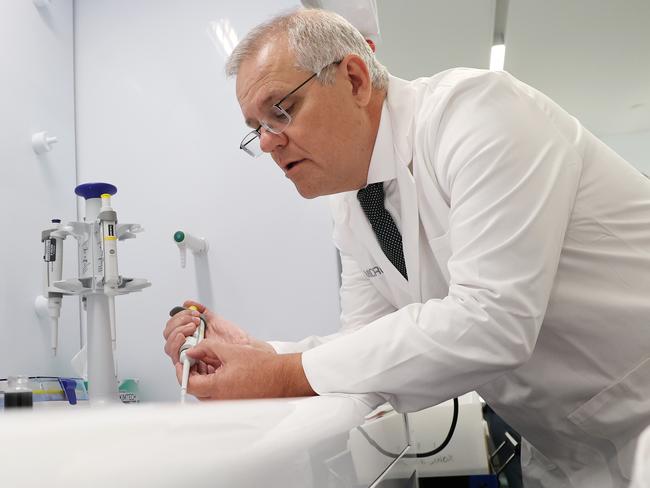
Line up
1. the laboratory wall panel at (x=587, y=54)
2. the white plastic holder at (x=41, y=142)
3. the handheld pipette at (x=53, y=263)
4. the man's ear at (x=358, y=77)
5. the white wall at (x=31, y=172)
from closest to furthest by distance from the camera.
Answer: the man's ear at (x=358, y=77) < the handheld pipette at (x=53, y=263) < the white wall at (x=31, y=172) < the white plastic holder at (x=41, y=142) < the laboratory wall panel at (x=587, y=54)

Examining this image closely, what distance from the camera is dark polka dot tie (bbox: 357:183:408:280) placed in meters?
1.11

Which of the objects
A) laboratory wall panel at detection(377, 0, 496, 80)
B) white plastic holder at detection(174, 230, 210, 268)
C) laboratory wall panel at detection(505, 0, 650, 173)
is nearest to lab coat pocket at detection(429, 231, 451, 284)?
white plastic holder at detection(174, 230, 210, 268)

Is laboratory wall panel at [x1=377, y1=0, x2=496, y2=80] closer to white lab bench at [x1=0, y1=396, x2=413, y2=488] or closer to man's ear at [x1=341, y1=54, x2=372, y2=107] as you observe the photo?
man's ear at [x1=341, y1=54, x2=372, y2=107]

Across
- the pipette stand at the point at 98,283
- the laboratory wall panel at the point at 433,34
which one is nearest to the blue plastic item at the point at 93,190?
the pipette stand at the point at 98,283

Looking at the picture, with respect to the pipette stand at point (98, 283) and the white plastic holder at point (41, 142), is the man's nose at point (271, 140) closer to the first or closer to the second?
the pipette stand at point (98, 283)

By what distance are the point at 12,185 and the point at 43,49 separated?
555 mm

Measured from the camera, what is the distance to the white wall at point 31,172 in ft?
5.71

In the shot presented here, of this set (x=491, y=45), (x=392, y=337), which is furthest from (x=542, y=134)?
(x=491, y=45)

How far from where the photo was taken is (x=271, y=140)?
1.07 metres

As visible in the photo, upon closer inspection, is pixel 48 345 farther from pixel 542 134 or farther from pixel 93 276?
pixel 542 134

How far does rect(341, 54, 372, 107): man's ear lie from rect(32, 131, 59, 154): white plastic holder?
1248mm

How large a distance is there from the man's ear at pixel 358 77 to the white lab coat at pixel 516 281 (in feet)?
0.17

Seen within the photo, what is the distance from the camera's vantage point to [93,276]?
1.05 meters

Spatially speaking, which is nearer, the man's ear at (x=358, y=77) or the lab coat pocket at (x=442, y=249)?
the lab coat pocket at (x=442, y=249)
